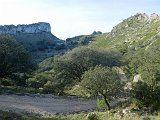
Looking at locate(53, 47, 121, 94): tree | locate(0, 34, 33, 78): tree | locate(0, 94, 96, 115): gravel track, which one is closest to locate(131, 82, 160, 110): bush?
locate(0, 94, 96, 115): gravel track

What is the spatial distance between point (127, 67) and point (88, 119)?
60.4 meters

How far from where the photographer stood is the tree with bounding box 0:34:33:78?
5559 centimetres

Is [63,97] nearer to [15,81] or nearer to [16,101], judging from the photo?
[16,101]

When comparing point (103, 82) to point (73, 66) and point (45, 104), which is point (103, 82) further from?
point (73, 66)

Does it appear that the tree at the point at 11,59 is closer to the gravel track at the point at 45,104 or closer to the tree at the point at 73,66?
the tree at the point at 73,66

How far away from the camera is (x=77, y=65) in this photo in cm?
6469

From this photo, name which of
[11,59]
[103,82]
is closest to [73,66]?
[11,59]

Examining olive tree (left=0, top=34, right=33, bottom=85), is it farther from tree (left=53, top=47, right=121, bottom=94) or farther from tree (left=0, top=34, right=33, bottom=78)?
tree (left=53, top=47, right=121, bottom=94)

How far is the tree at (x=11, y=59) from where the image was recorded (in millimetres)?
55594

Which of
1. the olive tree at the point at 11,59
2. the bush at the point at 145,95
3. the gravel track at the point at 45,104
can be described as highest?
the olive tree at the point at 11,59

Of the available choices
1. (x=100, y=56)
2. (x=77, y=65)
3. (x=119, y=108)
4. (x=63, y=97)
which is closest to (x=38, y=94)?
(x=63, y=97)

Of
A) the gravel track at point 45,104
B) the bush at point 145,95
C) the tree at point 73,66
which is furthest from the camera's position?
the tree at point 73,66

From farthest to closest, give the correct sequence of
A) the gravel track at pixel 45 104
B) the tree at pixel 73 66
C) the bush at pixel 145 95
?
the tree at pixel 73 66, the bush at pixel 145 95, the gravel track at pixel 45 104

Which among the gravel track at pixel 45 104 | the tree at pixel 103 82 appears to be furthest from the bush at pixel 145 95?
the gravel track at pixel 45 104
